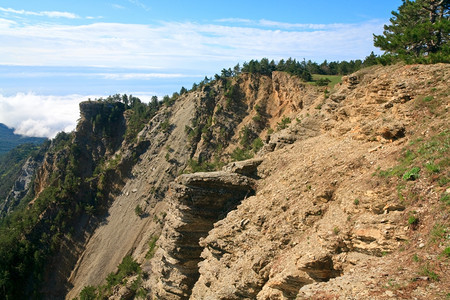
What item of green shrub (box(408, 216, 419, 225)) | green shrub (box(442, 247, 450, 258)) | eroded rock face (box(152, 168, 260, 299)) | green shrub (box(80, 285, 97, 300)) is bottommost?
green shrub (box(80, 285, 97, 300))

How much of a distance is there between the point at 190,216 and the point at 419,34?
2643 centimetres

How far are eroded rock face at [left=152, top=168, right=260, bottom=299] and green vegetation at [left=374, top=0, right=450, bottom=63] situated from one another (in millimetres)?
16309

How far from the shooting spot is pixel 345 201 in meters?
16.5

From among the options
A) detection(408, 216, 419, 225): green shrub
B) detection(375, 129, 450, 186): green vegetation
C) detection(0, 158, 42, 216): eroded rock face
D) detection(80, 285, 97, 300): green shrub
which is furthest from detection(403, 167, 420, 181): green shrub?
detection(0, 158, 42, 216): eroded rock face

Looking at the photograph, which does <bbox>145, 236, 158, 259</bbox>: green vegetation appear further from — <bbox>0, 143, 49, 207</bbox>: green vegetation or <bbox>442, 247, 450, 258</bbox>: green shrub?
<bbox>0, 143, 49, 207</bbox>: green vegetation

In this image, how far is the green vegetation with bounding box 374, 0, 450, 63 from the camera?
24352 millimetres

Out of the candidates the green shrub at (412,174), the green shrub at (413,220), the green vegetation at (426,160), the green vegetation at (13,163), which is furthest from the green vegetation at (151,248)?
the green vegetation at (13,163)

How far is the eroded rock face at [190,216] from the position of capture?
2647 cm

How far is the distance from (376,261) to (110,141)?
85237 millimetres

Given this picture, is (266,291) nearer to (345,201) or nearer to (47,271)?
(345,201)

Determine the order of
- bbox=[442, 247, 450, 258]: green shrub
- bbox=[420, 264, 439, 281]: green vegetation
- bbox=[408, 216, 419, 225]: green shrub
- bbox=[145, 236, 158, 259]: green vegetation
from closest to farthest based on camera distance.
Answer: bbox=[420, 264, 439, 281]: green vegetation → bbox=[442, 247, 450, 258]: green shrub → bbox=[408, 216, 419, 225]: green shrub → bbox=[145, 236, 158, 259]: green vegetation

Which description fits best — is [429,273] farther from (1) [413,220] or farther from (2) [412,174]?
(2) [412,174]

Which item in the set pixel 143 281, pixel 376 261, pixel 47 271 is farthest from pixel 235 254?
pixel 47 271

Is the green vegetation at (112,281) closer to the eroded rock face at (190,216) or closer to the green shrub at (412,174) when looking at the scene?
the eroded rock face at (190,216)
